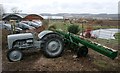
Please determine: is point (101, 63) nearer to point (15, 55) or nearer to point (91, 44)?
point (91, 44)

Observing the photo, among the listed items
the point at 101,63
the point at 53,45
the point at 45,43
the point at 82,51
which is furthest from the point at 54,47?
the point at 101,63

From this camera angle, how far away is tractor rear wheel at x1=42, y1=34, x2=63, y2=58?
805 cm

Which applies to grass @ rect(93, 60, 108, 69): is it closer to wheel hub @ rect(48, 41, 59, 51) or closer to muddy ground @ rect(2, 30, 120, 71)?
muddy ground @ rect(2, 30, 120, 71)

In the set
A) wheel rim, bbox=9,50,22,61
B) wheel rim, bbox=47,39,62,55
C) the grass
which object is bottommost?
the grass

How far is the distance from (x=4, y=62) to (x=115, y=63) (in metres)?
4.37

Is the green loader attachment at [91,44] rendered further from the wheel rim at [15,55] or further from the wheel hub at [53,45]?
the wheel rim at [15,55]

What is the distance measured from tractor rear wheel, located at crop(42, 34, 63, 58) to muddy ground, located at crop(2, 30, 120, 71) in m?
0.24

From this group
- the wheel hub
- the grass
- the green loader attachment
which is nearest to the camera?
the green loader attachment

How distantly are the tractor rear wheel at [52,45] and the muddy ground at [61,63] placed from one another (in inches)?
9.3

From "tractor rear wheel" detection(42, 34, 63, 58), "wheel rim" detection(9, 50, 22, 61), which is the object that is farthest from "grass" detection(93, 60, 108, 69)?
"wheel rim" detection(9, 50, 22, 61)

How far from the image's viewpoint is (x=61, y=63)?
7.46 metres

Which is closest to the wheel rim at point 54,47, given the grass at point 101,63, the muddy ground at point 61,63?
the muddy ground at point 61,63

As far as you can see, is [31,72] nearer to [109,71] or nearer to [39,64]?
[39,64]

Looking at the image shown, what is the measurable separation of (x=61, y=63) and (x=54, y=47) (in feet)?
3.36
